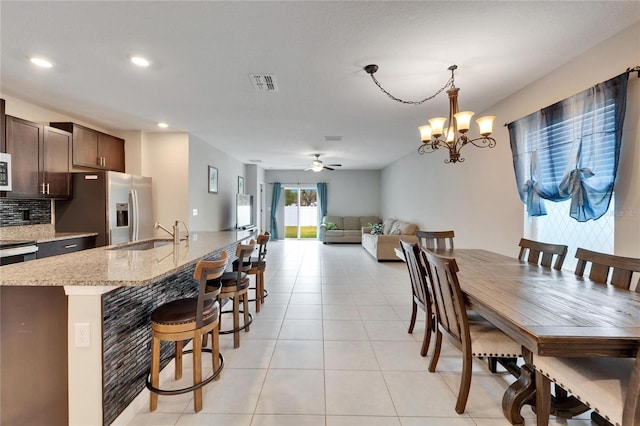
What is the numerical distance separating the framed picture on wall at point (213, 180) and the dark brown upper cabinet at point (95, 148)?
158cm

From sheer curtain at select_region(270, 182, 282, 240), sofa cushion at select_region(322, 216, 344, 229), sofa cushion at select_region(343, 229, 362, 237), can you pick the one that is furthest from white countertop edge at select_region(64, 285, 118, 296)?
sheer curtain at select_region(270, 182, 282, 240)

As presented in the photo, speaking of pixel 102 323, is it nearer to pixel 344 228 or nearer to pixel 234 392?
pixel 234 392

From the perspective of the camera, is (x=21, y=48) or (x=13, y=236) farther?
(x=13, y=236)

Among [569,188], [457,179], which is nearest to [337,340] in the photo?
[569,188]

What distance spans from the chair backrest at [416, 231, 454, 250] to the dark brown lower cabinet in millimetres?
3143

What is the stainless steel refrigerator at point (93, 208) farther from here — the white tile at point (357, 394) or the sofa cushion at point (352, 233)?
the sofa cushion at point (352, 233)

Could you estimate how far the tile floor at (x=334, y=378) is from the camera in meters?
1.75

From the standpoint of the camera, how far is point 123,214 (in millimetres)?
4195

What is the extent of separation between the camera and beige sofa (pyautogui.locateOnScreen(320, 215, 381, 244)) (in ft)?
31.0

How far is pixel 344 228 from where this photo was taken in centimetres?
990

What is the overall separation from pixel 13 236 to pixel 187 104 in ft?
8.53

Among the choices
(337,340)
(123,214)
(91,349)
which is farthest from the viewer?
(123,214)

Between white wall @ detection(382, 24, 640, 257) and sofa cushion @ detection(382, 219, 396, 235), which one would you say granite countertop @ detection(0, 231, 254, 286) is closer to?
white wall @ detection(382, 24, 640, 257)

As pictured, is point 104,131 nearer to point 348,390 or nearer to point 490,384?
point 348,390
